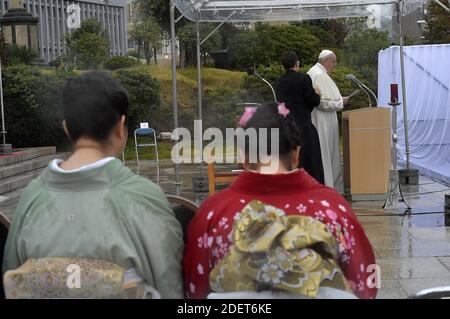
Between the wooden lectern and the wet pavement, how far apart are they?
0.66ft

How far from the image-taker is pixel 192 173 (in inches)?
541

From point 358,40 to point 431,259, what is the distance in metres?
19.4

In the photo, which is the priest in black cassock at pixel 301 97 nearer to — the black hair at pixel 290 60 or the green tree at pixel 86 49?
the black hair at pixel 290 60

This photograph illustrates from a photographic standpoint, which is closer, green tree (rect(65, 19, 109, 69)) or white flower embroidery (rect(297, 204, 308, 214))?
white flower embroidery (rect(297, 204, 308, 214))

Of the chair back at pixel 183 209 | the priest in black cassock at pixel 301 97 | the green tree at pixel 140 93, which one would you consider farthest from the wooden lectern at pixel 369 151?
the green tree at pixel 140 93

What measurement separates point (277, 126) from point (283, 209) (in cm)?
32

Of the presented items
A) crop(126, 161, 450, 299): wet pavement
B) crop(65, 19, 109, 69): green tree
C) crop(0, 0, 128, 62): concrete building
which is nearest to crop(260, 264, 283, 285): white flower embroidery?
crop(126, 161, 450, 299): wet pavement

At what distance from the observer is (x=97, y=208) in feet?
7.77

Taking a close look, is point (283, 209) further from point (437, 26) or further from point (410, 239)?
point (437, 26)

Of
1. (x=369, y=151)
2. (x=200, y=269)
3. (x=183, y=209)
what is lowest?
(x=369, y=151)

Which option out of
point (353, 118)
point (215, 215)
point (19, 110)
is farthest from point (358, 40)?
point (215, 215)

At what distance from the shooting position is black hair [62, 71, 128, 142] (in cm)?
246

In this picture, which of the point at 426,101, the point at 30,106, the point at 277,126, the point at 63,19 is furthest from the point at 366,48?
the point at 277,126

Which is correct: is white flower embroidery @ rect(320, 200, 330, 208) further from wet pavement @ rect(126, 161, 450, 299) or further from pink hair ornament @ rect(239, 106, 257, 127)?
wet pavement @ rect(126, 161, 450, 299)
